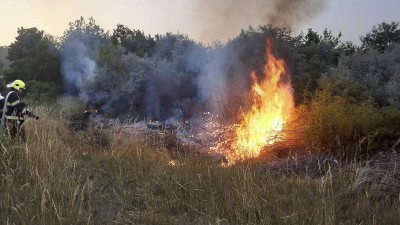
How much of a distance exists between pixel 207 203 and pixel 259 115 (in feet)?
20.1

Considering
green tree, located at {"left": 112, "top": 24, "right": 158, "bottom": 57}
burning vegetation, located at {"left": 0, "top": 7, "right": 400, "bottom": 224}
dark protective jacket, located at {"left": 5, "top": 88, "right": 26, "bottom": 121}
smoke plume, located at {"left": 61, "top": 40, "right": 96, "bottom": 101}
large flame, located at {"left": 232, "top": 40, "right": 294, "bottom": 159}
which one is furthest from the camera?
green tree, located at {"left": 112, "top": 24, "right": 158, "bottom": 57}


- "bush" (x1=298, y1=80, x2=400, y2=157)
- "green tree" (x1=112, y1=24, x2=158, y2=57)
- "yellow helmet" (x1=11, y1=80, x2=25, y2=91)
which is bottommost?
"bush" (x1=298, y1=80, x2=400, y2=157)

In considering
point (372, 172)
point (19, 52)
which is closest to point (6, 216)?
point (372, 172)

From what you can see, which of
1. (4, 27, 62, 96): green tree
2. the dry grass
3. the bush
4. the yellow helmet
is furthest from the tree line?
the yellow helmet

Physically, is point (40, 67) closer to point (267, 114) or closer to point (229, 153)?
point (267, 114)

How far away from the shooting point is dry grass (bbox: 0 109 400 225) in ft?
14.4

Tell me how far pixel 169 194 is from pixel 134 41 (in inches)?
1160

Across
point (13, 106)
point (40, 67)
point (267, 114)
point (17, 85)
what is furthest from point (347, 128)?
point (40, 67)

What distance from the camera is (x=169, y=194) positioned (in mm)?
5273

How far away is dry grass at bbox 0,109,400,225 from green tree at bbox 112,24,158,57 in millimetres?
23563

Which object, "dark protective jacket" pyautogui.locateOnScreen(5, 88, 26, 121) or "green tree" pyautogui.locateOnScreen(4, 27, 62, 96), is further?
"green tree" pyautogui.locateOnScreen(4, 27, 62, 96)

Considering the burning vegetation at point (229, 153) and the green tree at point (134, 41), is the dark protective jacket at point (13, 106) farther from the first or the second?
the green tree at point (134, 41)

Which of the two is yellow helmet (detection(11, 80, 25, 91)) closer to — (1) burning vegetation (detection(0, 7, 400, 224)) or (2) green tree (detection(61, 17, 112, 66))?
(1) burning vegetation (detection(0, 7, 400, 224))

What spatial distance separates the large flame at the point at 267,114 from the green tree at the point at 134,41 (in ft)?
60.3
